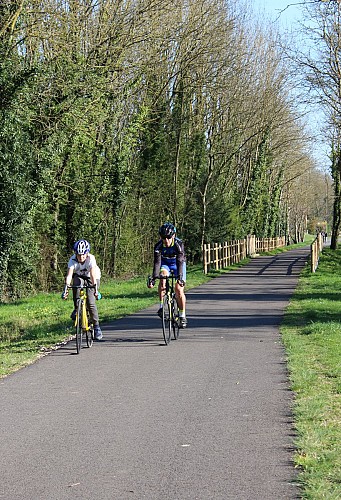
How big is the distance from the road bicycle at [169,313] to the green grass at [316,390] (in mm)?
1884

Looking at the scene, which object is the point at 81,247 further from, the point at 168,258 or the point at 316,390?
the point at 316,390

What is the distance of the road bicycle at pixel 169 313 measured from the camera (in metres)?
13.6

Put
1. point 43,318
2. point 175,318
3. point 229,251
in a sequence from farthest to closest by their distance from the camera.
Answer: point 229,251 < point 43,318 < point 175,318

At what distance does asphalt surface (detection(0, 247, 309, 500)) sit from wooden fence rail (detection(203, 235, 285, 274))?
2473cm

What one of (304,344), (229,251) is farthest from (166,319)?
(229,251)

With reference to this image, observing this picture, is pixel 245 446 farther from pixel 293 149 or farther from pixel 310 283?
pixel 293 149

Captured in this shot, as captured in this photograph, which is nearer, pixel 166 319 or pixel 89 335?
pixel 89 335

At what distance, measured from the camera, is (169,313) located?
13.8 m

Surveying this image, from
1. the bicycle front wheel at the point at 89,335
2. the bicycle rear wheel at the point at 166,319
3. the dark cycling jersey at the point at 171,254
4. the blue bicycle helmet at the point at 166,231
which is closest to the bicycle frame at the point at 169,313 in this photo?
the bicycle rear wheel at the point at 166,319

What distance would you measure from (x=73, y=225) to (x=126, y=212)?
5487mm

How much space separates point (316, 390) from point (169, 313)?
501 centimetres

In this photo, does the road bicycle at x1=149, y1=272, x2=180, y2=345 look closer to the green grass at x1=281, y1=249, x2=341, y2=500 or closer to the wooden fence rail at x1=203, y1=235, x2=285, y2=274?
the green grass at x1=281, y1=249, x2=341, y2=500

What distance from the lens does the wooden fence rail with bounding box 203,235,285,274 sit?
3906 centimetres

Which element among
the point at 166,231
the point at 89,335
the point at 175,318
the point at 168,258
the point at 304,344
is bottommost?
the point at 304,344
